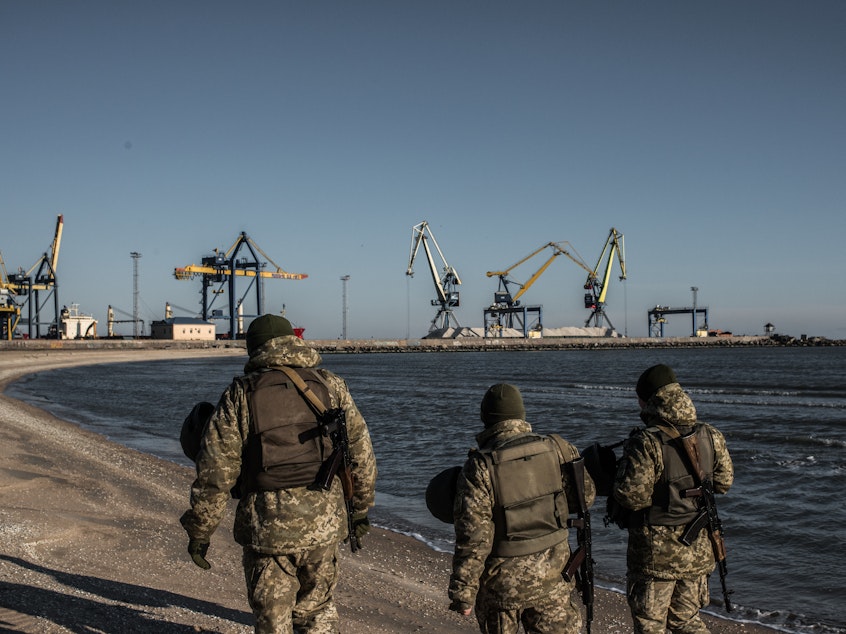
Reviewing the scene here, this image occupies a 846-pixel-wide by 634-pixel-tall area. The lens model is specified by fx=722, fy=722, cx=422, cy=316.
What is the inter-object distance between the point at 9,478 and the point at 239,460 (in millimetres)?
7895

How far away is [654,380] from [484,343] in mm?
108189

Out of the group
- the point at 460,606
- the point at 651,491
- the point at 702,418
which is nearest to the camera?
the point at 460,606

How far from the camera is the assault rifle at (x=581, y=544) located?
10.8 ft

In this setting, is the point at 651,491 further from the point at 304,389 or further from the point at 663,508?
the point at 304,389

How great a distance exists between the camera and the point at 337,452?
3432 millimetres

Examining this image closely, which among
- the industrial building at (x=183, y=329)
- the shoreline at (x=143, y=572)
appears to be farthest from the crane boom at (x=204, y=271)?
the shoreline at (x=143, y=572)

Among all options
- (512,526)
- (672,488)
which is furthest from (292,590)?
(672,488)

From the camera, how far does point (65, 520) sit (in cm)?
753

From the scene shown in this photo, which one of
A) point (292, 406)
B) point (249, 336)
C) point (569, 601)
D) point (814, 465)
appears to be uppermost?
point (249, 336)

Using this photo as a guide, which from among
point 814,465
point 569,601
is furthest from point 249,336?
point 814,465

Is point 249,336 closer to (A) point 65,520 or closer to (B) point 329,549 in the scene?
(B) point 329,549

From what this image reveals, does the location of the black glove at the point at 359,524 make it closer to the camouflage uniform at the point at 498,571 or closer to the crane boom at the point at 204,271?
the camouflage uniform at the point at 498,571

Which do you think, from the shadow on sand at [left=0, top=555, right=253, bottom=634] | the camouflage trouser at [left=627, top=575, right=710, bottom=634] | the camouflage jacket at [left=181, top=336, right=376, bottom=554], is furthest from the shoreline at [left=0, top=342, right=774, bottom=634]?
the camouflage trouser at [left=627, top=575, right=710, bottom=634]

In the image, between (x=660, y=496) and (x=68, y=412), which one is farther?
Result: (x=68, y=412)
